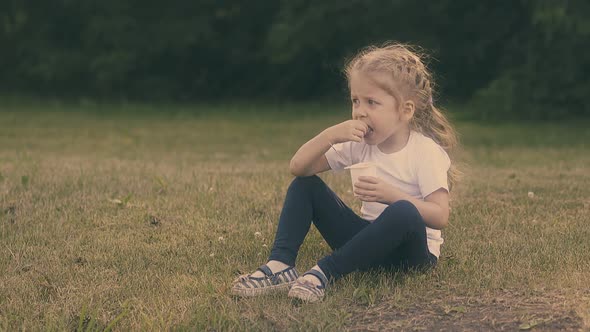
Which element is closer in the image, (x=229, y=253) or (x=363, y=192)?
(x=363, y=192)

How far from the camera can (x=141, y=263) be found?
187 inches

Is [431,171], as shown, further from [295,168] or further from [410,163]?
[295,168]

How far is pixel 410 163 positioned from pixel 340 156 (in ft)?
1.26

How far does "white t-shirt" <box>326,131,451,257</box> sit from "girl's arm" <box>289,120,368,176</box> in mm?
107

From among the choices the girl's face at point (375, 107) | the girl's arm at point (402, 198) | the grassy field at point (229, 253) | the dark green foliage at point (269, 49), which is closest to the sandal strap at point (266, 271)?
the grassy field at point (229, 253)

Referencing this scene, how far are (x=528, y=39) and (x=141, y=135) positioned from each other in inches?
393

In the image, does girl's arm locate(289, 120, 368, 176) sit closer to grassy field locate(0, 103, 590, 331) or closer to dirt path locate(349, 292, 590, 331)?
grassy field locate(0, 103, 590, 331)

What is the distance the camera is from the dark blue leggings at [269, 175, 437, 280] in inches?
156

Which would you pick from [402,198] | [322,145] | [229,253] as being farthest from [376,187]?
[229,253]

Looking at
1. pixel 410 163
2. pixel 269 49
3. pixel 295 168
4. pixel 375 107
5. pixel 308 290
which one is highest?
pixel 269 49

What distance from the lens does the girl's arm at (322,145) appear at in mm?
4051

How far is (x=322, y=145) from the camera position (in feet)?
13.8

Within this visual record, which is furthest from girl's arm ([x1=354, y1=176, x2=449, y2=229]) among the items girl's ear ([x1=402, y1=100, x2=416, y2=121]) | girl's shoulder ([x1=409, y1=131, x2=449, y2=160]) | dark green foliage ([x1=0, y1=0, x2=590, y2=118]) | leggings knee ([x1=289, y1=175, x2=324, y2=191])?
dark green foliage ([x1=0, y1=0, x2=590, y2=118])

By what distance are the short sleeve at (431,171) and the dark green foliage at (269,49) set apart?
45.0 feet
